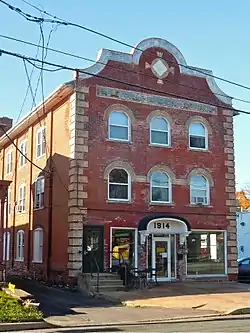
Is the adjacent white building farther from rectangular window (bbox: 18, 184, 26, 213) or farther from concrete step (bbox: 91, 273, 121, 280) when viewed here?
concrete step (bbox: 91, 273, 121, 280)

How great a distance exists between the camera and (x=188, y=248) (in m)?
26.9

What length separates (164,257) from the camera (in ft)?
86.5

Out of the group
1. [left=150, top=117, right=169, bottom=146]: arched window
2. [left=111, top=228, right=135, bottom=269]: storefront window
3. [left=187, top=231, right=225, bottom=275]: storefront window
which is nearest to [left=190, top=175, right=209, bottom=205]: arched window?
[left=187, top=231, right=225, bottom=275]: storefront window

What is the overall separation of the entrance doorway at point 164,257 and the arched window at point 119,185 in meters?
2.68

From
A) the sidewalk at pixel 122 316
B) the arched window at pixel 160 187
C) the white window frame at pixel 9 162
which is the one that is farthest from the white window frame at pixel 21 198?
the sidewalk at pixel 122 316

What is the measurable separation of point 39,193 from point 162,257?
320 inches

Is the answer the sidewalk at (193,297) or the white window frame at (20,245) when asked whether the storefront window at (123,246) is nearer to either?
the sidewalk at (193,297)

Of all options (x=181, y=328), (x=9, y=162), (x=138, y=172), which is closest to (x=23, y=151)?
(x=9, y=162)

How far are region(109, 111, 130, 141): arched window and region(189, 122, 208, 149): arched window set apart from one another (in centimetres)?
385

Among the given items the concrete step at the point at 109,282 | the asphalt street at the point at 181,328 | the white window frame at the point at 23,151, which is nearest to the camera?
the asphalt street at the point at 181,328

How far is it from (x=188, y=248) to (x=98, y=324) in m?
13.0

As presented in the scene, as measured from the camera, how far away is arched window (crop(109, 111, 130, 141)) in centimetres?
2600

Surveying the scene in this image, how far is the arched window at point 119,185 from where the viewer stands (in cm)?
2547

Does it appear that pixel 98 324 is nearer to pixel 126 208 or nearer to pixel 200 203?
pixel 126 208
